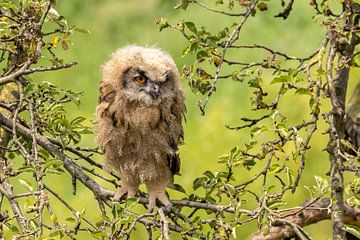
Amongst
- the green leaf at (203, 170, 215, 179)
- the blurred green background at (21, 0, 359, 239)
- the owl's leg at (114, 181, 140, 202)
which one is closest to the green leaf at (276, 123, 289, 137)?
the green leaf at (203, 170, 215, 179)

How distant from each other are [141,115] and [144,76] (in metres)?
0.14

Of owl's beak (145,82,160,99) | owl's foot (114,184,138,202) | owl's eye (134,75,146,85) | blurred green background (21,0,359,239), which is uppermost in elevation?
blurred green background (21,0,359,239)

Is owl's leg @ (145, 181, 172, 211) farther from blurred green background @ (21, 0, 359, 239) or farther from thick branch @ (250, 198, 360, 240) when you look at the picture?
blurred green background @ (21, 0, 359, 239)

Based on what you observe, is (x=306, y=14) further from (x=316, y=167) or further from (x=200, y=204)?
(x=200, y=204)

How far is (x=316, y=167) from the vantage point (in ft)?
15.3

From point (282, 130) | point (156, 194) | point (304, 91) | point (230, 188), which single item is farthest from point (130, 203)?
point (156, 194)

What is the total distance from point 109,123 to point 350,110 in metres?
1.11

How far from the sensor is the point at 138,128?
2.86 metres

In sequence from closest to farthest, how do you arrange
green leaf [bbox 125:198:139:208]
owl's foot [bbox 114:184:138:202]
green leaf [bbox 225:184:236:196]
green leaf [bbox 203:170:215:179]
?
green leaf [bbox 125:198:139:208] → green leaf [bbox 225:184:236:196] → green leaf [bbox 203:170:215:179] → owl's foot [bbox 114:184:138:202]

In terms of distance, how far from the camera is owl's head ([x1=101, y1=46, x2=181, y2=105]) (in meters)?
2.85

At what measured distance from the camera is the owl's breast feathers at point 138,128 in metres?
2.86

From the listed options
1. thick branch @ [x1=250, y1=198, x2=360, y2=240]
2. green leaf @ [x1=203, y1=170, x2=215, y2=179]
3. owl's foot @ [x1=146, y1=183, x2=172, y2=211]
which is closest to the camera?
green leaf @ [x1=203, y1=170, x2=215, y2=179]

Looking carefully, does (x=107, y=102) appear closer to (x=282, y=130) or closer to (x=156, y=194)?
(x=156, y=194)

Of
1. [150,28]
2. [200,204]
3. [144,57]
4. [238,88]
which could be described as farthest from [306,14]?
[200,204]
